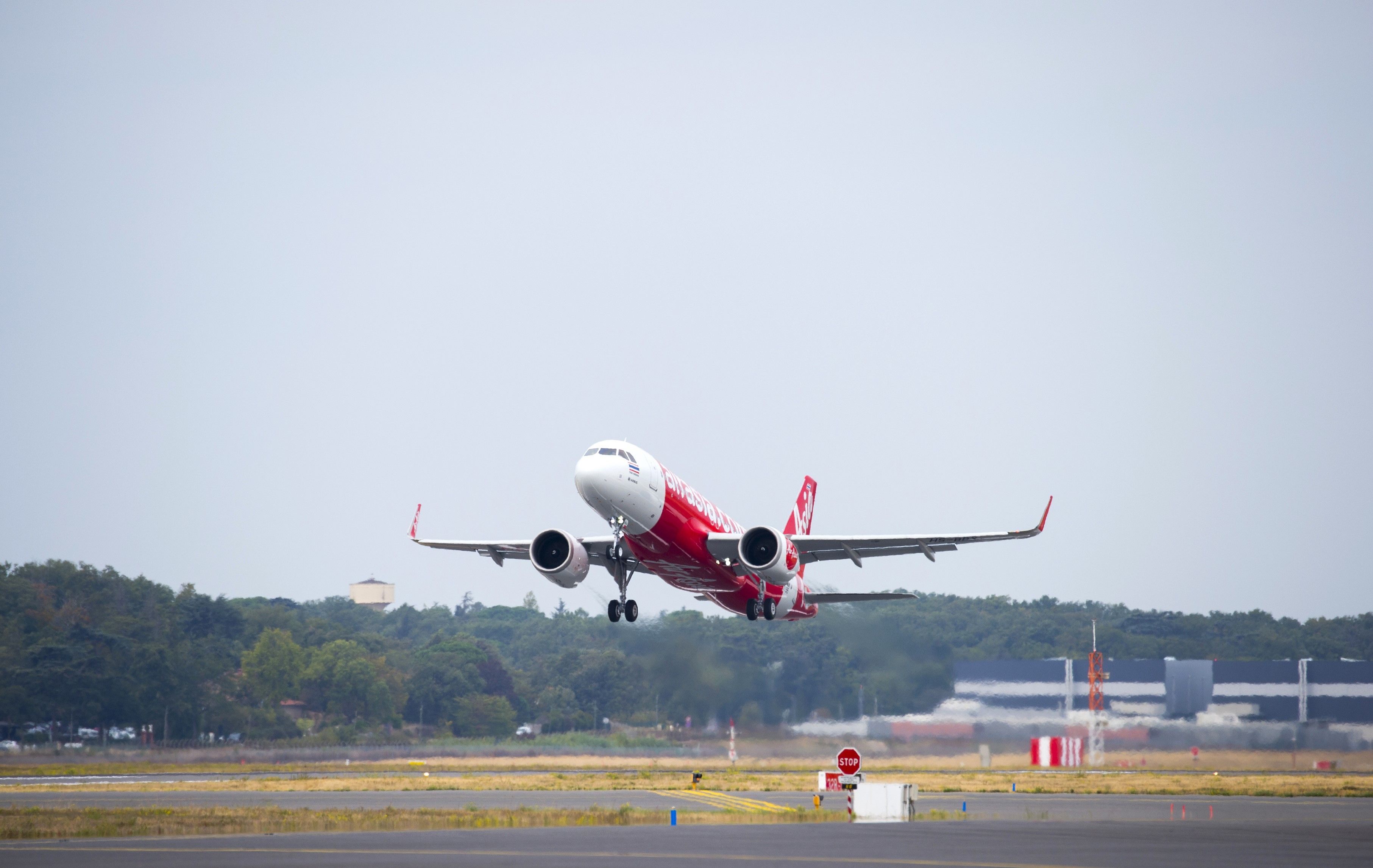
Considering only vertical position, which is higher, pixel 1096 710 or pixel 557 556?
pixel 557 556

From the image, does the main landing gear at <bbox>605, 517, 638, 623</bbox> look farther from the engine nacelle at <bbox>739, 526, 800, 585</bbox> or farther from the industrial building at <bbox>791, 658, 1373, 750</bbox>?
the industrial building at <bbox>791, 658, 1373, 750</bbox>

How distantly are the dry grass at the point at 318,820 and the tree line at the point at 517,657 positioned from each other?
2468 centimetres

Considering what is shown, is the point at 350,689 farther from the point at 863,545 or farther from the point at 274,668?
the point at 863,545

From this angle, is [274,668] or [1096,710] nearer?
[1096,710]

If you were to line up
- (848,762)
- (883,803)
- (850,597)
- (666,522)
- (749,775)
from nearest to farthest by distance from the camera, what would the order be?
(883,803) → (848,762) → (666,522) → (850,597) → (749,775)

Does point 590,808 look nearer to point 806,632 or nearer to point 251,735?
point 806,632

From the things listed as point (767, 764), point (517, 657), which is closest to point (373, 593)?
point (517, 657)

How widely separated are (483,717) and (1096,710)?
39959mm

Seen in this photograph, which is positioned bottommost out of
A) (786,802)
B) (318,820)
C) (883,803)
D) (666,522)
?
(786,802)

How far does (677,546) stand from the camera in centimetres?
4016

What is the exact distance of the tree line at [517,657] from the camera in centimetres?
6059

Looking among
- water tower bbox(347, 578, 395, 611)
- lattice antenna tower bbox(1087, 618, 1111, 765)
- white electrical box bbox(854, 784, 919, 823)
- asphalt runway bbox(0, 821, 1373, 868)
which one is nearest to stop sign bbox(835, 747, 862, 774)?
white electrical box bbox(854, 784, 919, 823)

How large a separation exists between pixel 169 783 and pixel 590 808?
24321 mm

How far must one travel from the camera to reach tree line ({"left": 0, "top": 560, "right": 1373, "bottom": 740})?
60.6m
